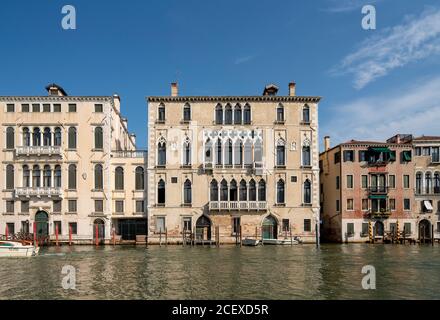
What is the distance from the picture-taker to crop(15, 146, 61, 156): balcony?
111 ft

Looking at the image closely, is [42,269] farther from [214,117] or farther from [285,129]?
[285,129]

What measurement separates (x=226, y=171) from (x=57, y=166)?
14563 mm

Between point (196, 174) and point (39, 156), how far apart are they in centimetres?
1344

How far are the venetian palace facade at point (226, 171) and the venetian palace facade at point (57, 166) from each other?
13.6ft

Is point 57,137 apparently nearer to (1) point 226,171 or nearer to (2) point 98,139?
(2) point 98,139

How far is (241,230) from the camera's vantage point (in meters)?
34.4

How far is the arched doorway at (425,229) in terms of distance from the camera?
37.3 meters

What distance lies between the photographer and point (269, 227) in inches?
1375

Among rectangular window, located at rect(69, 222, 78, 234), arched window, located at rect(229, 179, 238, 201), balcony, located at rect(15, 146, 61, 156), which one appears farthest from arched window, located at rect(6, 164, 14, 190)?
arched window, located at rect(229, 179, 238, 201)

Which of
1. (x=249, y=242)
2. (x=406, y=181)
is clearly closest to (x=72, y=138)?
(x=249, y=242)

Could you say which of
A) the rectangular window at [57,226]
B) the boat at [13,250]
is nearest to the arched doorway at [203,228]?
the rectangular window at [57,226]

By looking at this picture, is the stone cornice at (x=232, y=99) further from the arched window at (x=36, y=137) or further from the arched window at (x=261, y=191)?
the arched window at (x=36, y=137)
